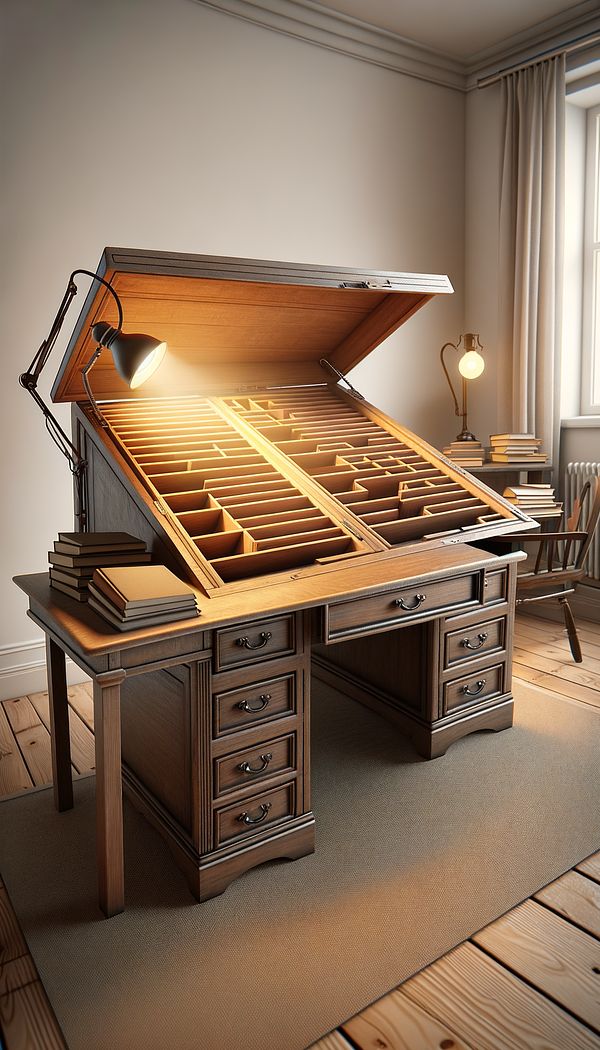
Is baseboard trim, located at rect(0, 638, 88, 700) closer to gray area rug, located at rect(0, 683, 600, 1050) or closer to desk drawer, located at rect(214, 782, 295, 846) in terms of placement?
gray area rug, located at rect(0, 683, 600, 1050)

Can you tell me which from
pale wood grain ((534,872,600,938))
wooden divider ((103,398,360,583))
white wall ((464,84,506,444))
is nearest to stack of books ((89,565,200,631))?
wooden divider ((103,398,360,583))

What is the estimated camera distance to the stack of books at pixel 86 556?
2.10 metres

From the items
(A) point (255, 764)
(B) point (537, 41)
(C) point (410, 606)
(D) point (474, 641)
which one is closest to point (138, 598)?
(A) point (255, 764)

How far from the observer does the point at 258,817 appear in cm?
207

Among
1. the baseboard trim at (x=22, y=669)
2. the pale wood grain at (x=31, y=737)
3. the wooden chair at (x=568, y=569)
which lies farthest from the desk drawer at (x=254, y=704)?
the baseboard trim at (x=22, y=669)

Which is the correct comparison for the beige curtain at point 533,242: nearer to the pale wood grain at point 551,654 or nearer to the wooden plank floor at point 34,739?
the pale wood grain at point 551,654

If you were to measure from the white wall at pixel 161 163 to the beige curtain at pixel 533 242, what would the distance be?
576mm

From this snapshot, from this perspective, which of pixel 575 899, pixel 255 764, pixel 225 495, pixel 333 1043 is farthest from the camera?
pixel 225 495

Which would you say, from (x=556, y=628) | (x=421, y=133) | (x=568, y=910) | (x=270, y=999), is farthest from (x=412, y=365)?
(x=270, y=999)

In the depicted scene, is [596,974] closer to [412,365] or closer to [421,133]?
[412,365]

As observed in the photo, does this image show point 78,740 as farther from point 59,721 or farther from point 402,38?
point 402,38

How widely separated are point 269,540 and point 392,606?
431 millimetres

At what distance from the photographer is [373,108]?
14.3 feet

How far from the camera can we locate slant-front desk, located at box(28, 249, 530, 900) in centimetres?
200
